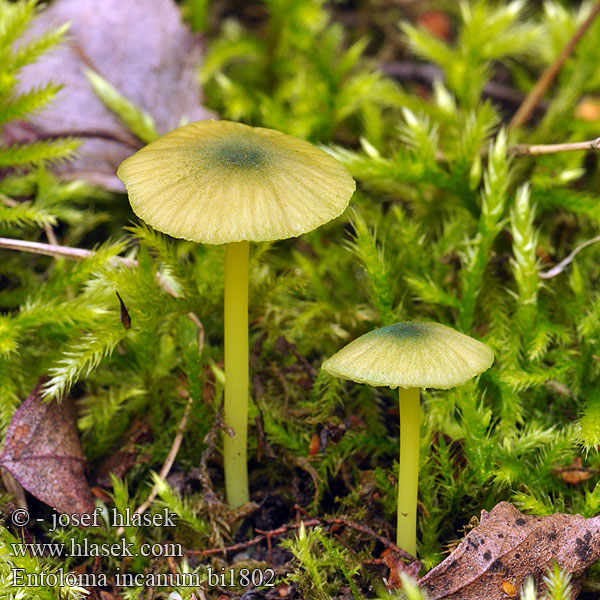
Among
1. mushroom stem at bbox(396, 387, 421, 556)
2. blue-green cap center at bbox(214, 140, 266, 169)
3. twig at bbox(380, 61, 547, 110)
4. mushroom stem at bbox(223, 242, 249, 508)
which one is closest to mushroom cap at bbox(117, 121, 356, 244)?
blue-green cap center at bbox(214, 140, 266, 169)

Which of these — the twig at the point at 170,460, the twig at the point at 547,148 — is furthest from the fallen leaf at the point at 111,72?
the twig at the point at 547,148

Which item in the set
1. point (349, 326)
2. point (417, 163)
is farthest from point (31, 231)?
point (417, 163)

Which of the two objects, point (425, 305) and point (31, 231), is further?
point (31, 231)

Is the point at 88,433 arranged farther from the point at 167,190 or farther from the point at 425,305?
the point at 425,305

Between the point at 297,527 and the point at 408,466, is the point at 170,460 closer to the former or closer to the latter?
the point at 297,527

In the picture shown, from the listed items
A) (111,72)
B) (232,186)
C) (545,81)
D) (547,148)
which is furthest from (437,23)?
(232,186)

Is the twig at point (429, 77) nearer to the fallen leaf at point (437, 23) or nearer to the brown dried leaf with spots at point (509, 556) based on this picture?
the fallen leaf at point (437, 23)

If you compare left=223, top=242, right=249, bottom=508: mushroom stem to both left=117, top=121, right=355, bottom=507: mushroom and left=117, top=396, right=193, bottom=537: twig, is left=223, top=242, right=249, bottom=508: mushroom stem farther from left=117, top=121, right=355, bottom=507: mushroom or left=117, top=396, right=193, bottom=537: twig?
left=117, top=396, right=193, bottom=537: twig
